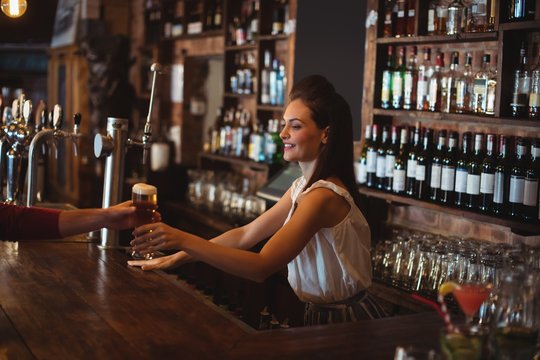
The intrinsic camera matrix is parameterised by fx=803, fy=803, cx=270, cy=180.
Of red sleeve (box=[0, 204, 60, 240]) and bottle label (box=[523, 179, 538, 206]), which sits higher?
bottle label (box=[523, 179, 538, 206])

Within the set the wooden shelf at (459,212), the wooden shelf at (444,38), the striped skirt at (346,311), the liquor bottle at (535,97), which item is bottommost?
the striped skirt at (346,311)

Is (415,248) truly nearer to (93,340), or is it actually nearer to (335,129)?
(335,129)

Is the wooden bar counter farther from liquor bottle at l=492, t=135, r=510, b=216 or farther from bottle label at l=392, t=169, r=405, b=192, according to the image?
bottle label at l=392, t=169, r=405, b=192

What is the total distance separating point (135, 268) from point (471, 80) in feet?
6.38

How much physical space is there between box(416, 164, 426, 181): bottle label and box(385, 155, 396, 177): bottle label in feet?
0.70

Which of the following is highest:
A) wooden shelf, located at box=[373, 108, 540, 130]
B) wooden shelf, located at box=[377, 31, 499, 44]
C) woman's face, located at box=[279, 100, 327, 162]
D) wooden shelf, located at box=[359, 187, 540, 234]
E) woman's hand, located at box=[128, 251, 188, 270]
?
wooden shelf, located at box=[377, 31, 499, 44]

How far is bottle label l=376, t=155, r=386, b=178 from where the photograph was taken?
4.29m

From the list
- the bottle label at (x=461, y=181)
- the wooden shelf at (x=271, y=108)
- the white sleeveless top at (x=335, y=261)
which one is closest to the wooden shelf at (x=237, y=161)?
the wooden shelf at (x=271, y=108)

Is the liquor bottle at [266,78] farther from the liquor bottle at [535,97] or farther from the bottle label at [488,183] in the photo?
the liquor bottle at [535,97]

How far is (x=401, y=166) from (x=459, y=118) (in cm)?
52

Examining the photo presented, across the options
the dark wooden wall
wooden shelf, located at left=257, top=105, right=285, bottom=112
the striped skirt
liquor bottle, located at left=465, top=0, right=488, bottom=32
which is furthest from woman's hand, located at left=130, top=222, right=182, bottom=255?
wooden shelf, located at left=257, top=105, right=285, bottom=112

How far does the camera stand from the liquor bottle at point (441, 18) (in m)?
4.02

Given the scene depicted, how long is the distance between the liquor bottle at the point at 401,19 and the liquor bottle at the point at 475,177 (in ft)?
2.86

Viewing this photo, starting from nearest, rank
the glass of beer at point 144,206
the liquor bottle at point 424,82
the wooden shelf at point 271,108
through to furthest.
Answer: the glass of beer at point 144,206 < the liquor bottle at point 424,82 < the wooden shelf at point 271,108
